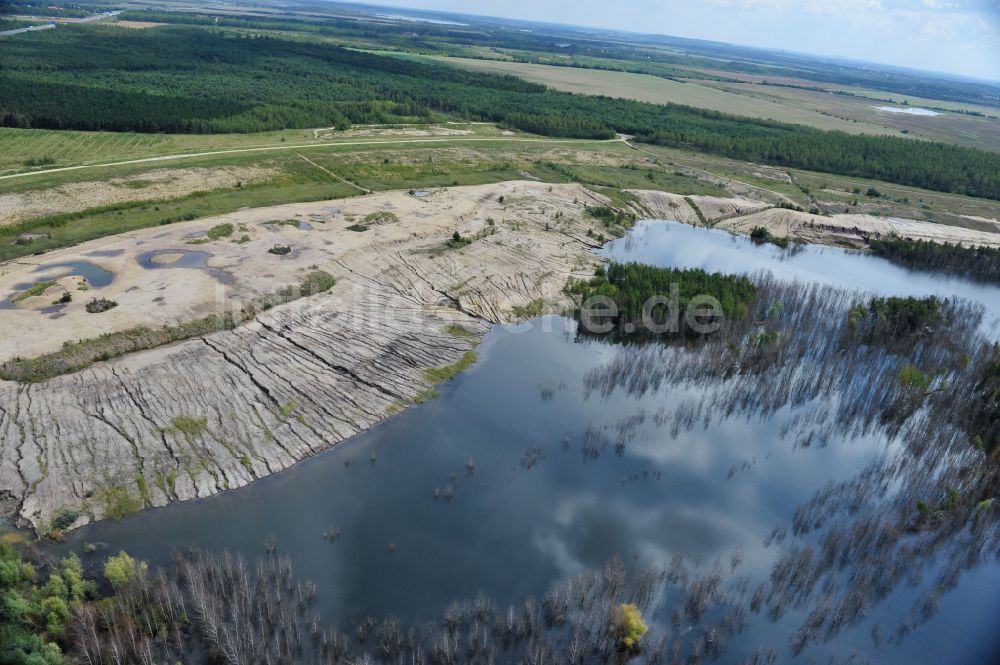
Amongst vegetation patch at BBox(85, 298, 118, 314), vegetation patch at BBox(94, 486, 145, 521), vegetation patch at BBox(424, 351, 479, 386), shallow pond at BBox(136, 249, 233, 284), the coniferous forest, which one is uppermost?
the coniferous forest

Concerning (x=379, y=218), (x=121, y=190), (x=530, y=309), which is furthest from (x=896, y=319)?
(x=121, y=190)

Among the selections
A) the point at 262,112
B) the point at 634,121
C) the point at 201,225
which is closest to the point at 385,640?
the point at 201,225

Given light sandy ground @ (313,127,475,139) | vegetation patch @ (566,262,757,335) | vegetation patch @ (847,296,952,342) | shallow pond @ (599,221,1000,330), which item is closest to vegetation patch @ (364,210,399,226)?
vegetation patch @ (566,262,757,335)

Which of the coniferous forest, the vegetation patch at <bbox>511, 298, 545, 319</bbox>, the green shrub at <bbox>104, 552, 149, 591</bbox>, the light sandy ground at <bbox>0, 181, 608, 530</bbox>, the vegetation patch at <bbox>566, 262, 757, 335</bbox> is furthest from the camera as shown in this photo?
the coniferous forest

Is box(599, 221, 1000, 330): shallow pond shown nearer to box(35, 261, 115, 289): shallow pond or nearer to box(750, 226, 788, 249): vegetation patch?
box(750, 226, 788, 249): vegetation patch

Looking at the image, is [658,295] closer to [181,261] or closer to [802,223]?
[802,223]

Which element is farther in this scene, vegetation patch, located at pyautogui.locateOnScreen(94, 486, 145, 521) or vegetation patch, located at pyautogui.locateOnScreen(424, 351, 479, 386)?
vegetation patch, located at pyautogui.locateOnScreen(424, 351, 479, 386)
